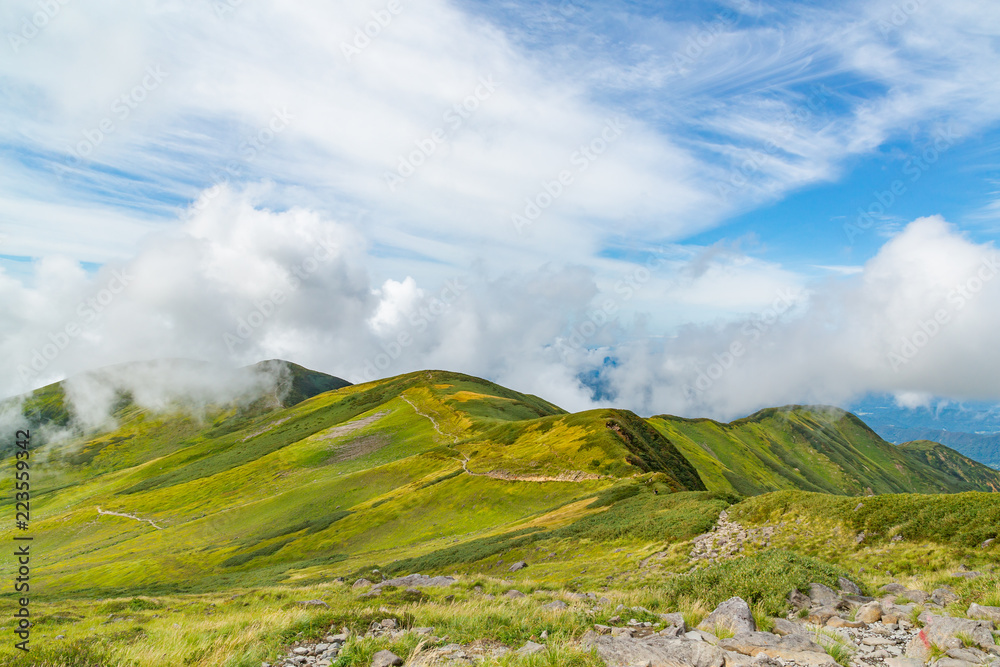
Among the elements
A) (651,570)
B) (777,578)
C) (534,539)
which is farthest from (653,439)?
(777,578)

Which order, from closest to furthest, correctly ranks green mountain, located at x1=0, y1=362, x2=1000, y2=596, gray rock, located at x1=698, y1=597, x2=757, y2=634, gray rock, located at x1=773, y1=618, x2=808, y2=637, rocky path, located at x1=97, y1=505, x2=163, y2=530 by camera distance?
1. gray rock, located at x1=773, y1=618, x2=808, y2=637
2. gray rock, located at x1=698, y1=597, x2=757, y2=634
3. green mountain, located at x1=0, y1=362, x2=1000, y2=596
4. rocky path, located at x1=97, y1=505, x2=163, y2=530

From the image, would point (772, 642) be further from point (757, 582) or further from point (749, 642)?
point (757, 582)

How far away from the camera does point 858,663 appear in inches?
373

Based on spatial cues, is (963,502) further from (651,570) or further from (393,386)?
(393,386)

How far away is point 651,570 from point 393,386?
560ft

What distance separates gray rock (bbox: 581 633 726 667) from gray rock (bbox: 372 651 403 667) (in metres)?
3.92

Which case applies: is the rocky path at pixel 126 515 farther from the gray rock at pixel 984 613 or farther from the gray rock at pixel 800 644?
the gray rock at pixel 984 613

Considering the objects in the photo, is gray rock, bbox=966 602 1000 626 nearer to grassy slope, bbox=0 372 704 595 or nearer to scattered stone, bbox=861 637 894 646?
scattered stone, bbox=861 637 894 646

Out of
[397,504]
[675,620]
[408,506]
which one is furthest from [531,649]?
[397,504]

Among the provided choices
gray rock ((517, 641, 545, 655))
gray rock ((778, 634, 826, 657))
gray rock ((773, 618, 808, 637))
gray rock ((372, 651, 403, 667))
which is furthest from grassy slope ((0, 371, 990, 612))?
gray rock ((372, 651, 403, 667))

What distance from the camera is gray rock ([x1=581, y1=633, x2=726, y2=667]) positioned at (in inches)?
354

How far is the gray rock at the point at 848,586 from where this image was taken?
15.6 m

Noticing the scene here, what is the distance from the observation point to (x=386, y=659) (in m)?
9.77

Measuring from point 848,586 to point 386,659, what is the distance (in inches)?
610
